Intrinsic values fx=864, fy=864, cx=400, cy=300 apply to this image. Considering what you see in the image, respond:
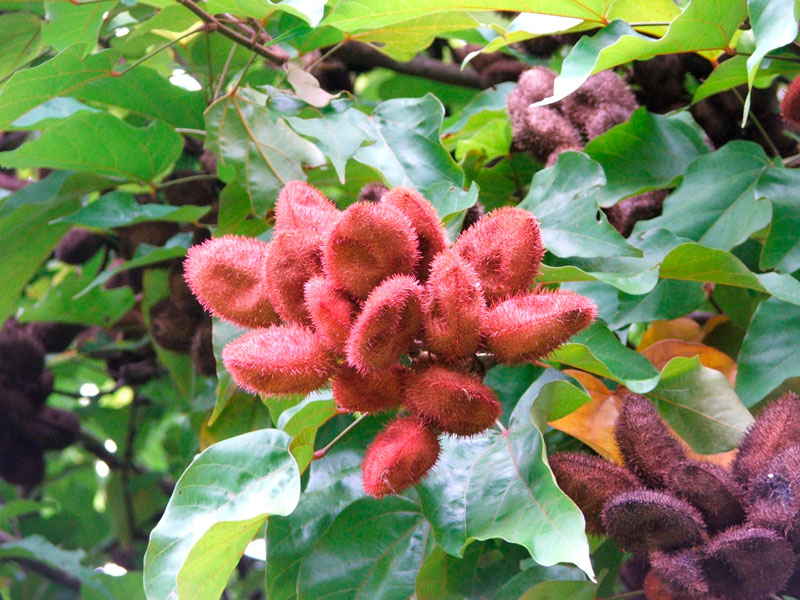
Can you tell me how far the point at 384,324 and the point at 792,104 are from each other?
85 centimetres

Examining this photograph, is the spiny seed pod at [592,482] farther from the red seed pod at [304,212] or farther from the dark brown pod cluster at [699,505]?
the red seed pod at [304,212]

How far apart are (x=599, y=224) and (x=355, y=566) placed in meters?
0.62

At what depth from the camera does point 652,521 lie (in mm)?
1001

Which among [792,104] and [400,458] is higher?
[792,104]

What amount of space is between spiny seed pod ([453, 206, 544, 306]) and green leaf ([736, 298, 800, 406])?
1.59 ft

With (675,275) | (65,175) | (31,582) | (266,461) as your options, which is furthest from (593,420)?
(31,582)

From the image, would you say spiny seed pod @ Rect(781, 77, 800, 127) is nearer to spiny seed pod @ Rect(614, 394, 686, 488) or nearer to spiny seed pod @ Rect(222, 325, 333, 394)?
spiny seed pod @ Rect(614, 394, 686, 488)

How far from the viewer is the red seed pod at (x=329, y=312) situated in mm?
980

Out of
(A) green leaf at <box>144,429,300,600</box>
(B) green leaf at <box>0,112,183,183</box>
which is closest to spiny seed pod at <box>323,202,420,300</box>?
(A) green leaf at <box>144,429,300,600</box>

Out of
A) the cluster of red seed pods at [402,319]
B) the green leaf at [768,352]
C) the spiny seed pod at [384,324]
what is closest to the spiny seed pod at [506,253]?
the cluster of red seed pods at [402,319]

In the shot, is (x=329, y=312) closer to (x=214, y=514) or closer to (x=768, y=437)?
(x=214, y=514)

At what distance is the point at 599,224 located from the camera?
50.3 inches

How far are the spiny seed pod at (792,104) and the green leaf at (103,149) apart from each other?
1.18 metres

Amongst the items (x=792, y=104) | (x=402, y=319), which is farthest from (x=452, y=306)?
(x=792, y=104)
